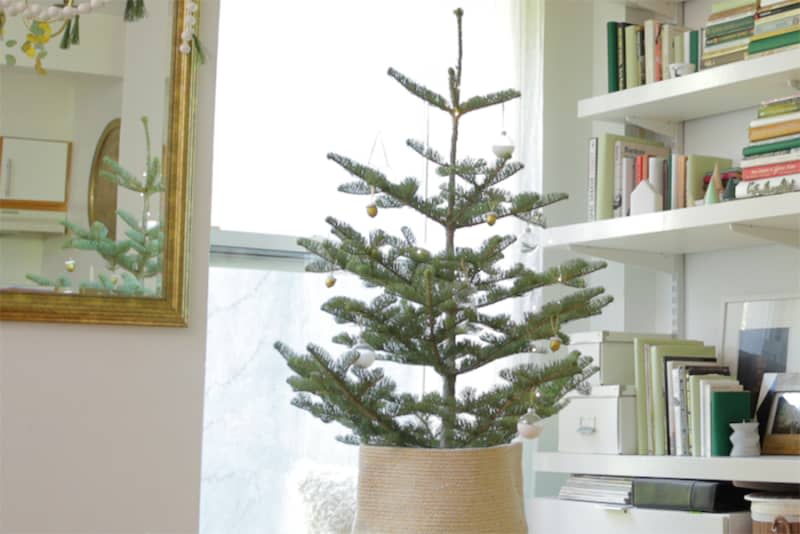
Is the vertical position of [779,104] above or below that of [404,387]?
above

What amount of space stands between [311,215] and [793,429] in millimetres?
1334

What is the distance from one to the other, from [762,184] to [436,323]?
0.87m

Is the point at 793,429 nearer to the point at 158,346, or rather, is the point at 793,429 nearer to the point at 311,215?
the point at 311,215

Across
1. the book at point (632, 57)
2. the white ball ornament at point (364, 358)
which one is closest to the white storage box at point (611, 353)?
the book at point (632, 57)

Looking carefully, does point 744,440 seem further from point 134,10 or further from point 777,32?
point 134,10

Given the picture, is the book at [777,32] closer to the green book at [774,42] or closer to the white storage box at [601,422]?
the green book at [774,42]

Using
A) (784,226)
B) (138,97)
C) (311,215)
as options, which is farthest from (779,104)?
(138,97)

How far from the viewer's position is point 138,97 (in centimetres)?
229

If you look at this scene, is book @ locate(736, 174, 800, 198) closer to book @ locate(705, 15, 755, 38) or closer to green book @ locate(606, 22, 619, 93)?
book @ locate(705, 15, 755, 38)

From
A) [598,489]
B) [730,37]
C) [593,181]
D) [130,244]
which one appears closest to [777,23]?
[730,37]

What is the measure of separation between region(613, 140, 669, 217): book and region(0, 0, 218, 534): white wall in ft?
3.86

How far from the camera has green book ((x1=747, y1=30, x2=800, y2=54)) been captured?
262cm

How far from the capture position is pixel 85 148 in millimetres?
2229

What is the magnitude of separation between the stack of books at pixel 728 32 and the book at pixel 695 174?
9.3 inches
